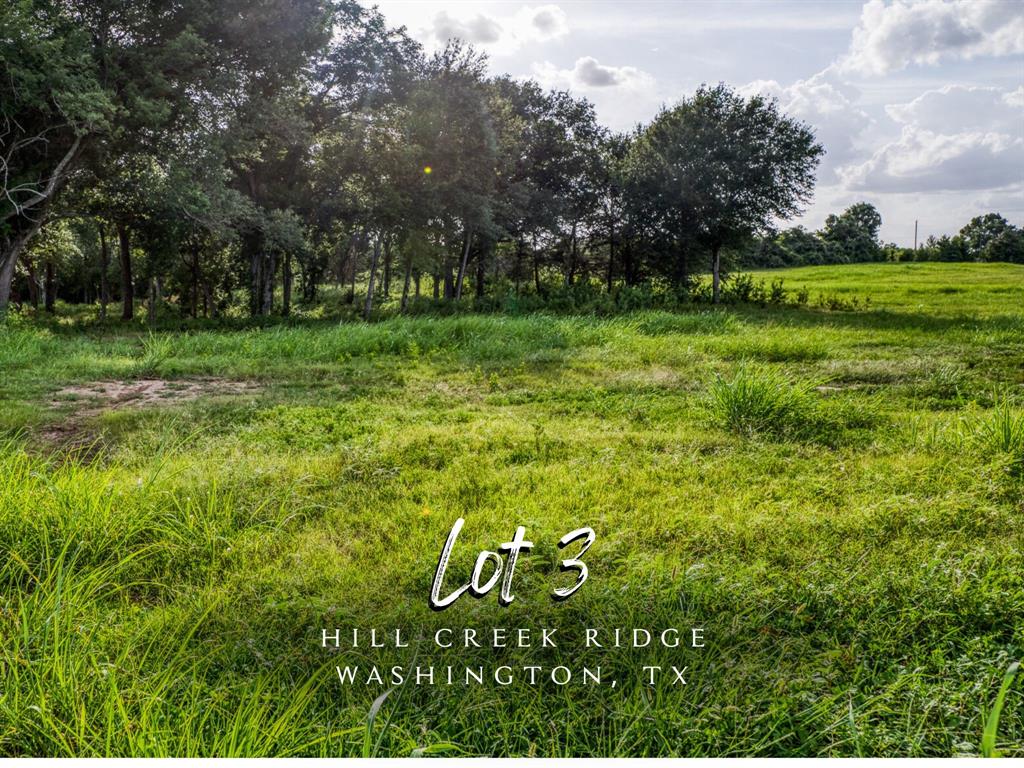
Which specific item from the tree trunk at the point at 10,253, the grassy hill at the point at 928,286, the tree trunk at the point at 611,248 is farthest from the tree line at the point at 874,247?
the tree trunk at the point at 10,253

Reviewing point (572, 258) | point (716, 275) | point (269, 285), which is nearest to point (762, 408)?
point (716, 275)

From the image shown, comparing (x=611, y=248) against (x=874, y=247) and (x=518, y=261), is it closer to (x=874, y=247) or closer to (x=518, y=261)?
(x=518, y=261)

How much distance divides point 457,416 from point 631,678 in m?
4.59

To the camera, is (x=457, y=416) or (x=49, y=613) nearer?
(x=49, y=613)

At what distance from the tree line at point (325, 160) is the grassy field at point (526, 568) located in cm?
1210

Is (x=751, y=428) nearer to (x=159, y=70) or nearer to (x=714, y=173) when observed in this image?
(x=159, y=70)

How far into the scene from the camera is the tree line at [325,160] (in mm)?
15766

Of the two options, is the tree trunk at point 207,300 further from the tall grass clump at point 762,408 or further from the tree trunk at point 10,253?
the tall grass clump at point 762,408

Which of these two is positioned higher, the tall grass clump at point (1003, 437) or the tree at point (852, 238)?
the tree at point (852, 238)

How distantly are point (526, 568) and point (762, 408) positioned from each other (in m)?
3.57

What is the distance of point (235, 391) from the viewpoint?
8188mm

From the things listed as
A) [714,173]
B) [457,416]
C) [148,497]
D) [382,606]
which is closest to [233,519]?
[148,497]

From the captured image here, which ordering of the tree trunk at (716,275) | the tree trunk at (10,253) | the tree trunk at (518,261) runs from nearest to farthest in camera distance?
the tree trunk at (10,253), the tree trunk at (716,275), the tree trunk at (518,261)

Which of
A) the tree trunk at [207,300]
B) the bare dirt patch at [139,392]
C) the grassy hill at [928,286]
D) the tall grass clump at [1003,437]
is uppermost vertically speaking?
the grassy hill at [928,286]
